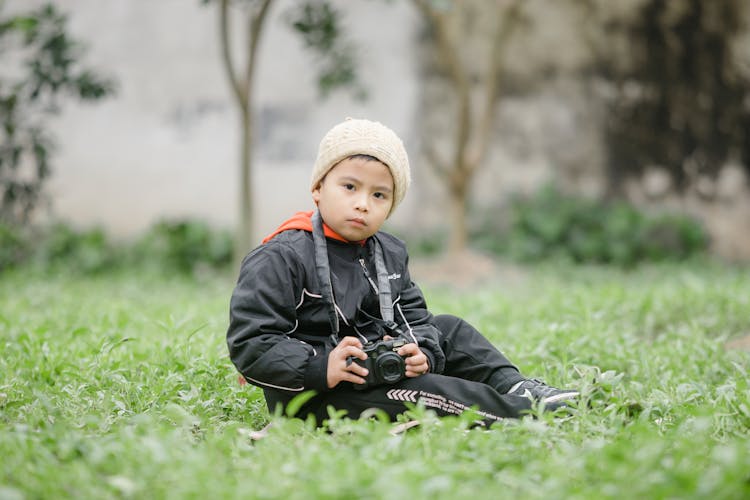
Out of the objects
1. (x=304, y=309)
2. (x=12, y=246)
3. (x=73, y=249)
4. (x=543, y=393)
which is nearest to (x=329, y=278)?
(x=304, y=309)

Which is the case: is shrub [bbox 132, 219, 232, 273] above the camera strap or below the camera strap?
below

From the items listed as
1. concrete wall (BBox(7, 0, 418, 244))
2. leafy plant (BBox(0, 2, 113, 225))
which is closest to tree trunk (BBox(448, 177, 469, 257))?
concrete wall (BBox(7, 0, 418, 244))

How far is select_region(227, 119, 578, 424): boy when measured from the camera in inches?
98.9

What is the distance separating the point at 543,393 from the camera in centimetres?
276

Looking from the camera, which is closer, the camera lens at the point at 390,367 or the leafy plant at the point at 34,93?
the camera lens at the point at 390,367

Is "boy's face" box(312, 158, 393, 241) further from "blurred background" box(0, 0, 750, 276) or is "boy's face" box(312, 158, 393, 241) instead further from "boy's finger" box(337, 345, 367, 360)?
"blurred background" box(0, 0, 750, 276)

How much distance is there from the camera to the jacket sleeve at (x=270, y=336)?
97.4 inches

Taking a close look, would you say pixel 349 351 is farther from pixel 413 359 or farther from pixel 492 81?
pixel 492 81

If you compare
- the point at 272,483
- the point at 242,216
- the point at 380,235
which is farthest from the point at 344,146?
the point at 242,216

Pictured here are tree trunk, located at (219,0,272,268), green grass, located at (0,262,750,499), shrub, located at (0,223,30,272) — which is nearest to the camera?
green grass, located at (0,262,750,499)

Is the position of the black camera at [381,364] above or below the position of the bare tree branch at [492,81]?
below

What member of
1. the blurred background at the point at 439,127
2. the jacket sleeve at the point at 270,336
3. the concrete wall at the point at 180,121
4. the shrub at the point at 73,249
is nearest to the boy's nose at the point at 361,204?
the jacket sleeve at the point at 270,336

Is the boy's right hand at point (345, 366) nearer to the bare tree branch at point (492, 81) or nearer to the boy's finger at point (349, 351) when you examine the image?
the boy's finger at point (349, 351)

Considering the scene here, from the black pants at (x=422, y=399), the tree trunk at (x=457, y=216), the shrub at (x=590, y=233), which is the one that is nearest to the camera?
the black pants at (x=422, y=399)
